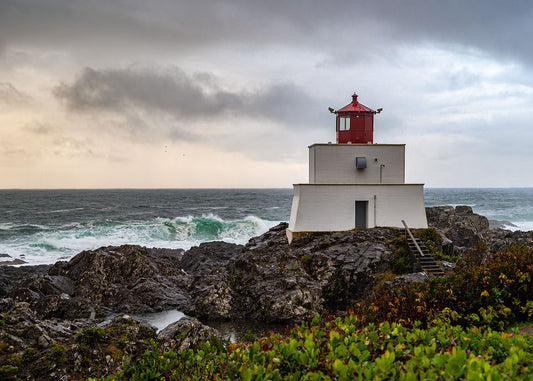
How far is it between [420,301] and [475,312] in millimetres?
897

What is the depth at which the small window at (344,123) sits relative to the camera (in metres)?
19.4

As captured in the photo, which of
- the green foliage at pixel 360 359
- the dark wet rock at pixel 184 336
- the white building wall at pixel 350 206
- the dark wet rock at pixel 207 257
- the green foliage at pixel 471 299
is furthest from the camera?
the dark wet rock at pixel 207 257

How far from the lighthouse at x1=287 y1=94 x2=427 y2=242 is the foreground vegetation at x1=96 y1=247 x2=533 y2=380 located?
9826 mm

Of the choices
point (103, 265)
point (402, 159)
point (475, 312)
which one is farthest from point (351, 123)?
point (475, 312)

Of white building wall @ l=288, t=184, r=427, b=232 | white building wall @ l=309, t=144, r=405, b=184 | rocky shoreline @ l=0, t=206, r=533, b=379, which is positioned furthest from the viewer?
white building wall @ l=309, t=144, r=405, b=184

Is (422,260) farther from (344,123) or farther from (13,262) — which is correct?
(13,262)

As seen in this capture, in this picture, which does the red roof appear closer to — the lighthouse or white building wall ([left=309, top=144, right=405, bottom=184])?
the lighthouse

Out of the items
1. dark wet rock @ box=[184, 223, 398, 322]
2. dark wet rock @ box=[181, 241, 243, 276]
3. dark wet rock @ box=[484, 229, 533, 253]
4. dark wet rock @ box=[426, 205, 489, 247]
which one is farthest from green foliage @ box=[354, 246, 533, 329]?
dark wet rock @ box=[426, 205, 489, 247]

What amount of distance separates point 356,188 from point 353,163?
1.43 metres

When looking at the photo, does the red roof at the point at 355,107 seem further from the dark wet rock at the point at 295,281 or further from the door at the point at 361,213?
the dark wet rock at the point at 295,281

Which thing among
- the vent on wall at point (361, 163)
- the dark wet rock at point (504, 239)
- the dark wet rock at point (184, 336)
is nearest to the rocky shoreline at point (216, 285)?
the dark wet rock at point (184, 336)

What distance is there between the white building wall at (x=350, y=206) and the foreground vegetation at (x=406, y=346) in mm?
9792

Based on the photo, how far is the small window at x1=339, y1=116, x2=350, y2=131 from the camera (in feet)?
63.5

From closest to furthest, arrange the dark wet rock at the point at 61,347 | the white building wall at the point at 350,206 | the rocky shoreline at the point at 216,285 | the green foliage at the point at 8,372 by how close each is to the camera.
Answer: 1. the green foliage at the point at 8,372
2. the dark wet rock at the point at 61,347
3. the rocky shoreline at the point at 216,285
4. the white building wall at the point at 350,206
